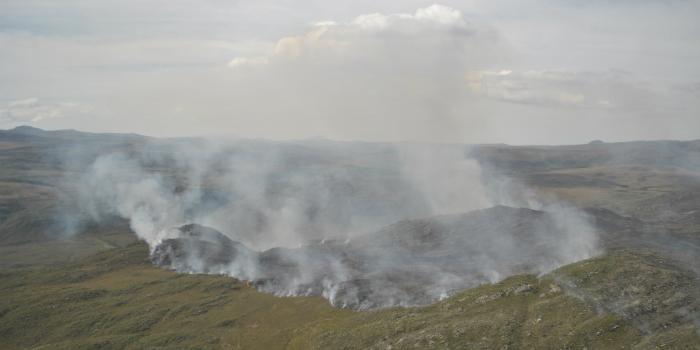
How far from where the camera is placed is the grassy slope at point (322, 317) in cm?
7319

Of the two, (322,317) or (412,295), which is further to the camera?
(412,295)

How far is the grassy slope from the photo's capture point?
240ft

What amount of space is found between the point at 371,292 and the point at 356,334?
21309 mm

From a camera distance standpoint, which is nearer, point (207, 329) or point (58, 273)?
point (207, 329)

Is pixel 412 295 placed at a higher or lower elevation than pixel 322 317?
higher

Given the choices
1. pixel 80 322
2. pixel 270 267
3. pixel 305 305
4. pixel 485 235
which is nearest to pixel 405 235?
pixel 485 235

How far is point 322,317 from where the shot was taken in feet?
321

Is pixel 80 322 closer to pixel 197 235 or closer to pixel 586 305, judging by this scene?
pixel 197 235


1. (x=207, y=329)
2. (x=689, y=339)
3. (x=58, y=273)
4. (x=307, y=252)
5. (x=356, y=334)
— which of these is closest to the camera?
(x=689, y=339)

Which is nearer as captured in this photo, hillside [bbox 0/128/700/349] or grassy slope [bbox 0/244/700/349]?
grassy slope [bbox 0/244/700/349]

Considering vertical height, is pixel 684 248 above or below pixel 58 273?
above

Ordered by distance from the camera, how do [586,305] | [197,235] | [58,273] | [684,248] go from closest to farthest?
[586,305]
[684,248]
[58,273]
[197,235]

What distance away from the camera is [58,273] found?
132m

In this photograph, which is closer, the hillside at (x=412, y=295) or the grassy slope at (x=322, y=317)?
the grassy slope at (x=322, y=317)
